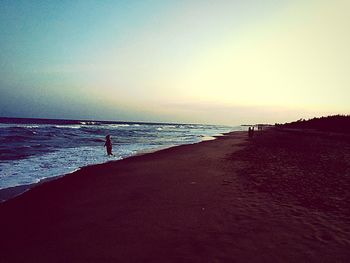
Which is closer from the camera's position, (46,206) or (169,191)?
(46,206)

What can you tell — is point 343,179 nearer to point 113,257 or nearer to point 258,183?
point 258,183

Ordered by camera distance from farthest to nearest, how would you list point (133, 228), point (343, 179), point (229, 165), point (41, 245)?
point (229, 165), point (343, 179), point (133, 228), point (41, 245)

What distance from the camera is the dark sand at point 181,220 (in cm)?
518

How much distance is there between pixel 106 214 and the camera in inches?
293

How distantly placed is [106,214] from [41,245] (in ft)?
6.73

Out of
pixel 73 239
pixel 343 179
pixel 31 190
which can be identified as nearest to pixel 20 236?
pixel 73 239

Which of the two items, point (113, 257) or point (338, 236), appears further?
point (338, 236)

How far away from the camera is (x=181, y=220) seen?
6859mm

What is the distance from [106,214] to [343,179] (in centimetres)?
959

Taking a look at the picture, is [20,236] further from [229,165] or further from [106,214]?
[229,165]

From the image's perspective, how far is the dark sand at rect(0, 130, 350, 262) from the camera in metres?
5.18

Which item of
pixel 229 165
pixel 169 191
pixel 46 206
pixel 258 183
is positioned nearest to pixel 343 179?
pixel 258 183

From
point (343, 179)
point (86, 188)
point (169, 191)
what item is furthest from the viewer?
point (343, 179)

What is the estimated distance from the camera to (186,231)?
20.2 ft
